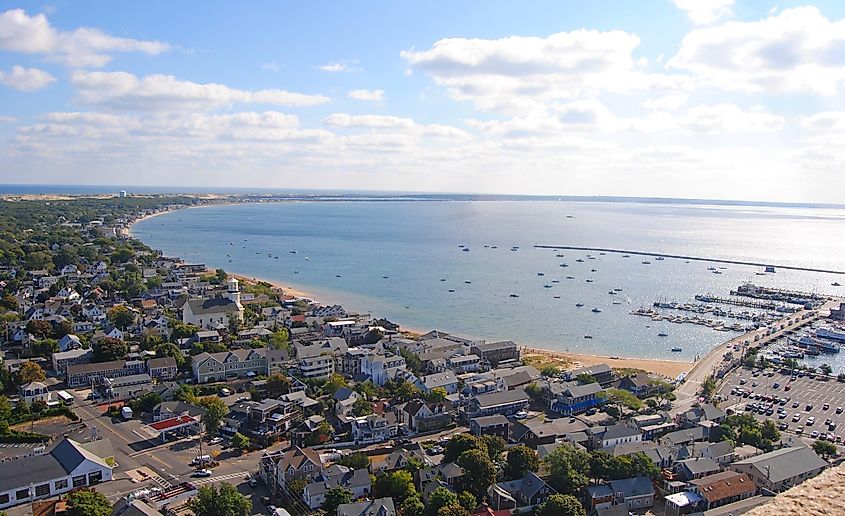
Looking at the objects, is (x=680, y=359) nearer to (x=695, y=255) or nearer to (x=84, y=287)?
(x=84, y=287)

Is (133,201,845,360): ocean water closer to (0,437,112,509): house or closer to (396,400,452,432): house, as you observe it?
(396,400,452,432): house

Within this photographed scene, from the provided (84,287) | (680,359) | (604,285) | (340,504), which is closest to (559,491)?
(340,504)

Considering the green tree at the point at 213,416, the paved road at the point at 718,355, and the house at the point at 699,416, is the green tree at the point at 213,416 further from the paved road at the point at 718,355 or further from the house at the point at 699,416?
the paved road at the point at 718,355

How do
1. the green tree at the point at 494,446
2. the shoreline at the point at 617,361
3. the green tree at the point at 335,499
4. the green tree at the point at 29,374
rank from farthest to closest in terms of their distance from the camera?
the shoreline at the point at 617,361 → the green tree at the point at 29,374 → the green tree at the point at 494,446 → the green tree at the point at 335,499

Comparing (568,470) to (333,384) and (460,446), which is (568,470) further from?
(333,384)

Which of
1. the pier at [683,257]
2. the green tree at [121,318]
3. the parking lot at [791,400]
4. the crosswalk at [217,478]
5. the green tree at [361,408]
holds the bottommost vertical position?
the crosswalk at [217,478]

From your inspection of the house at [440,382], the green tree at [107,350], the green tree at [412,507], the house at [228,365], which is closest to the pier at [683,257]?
the house at [440,382]
